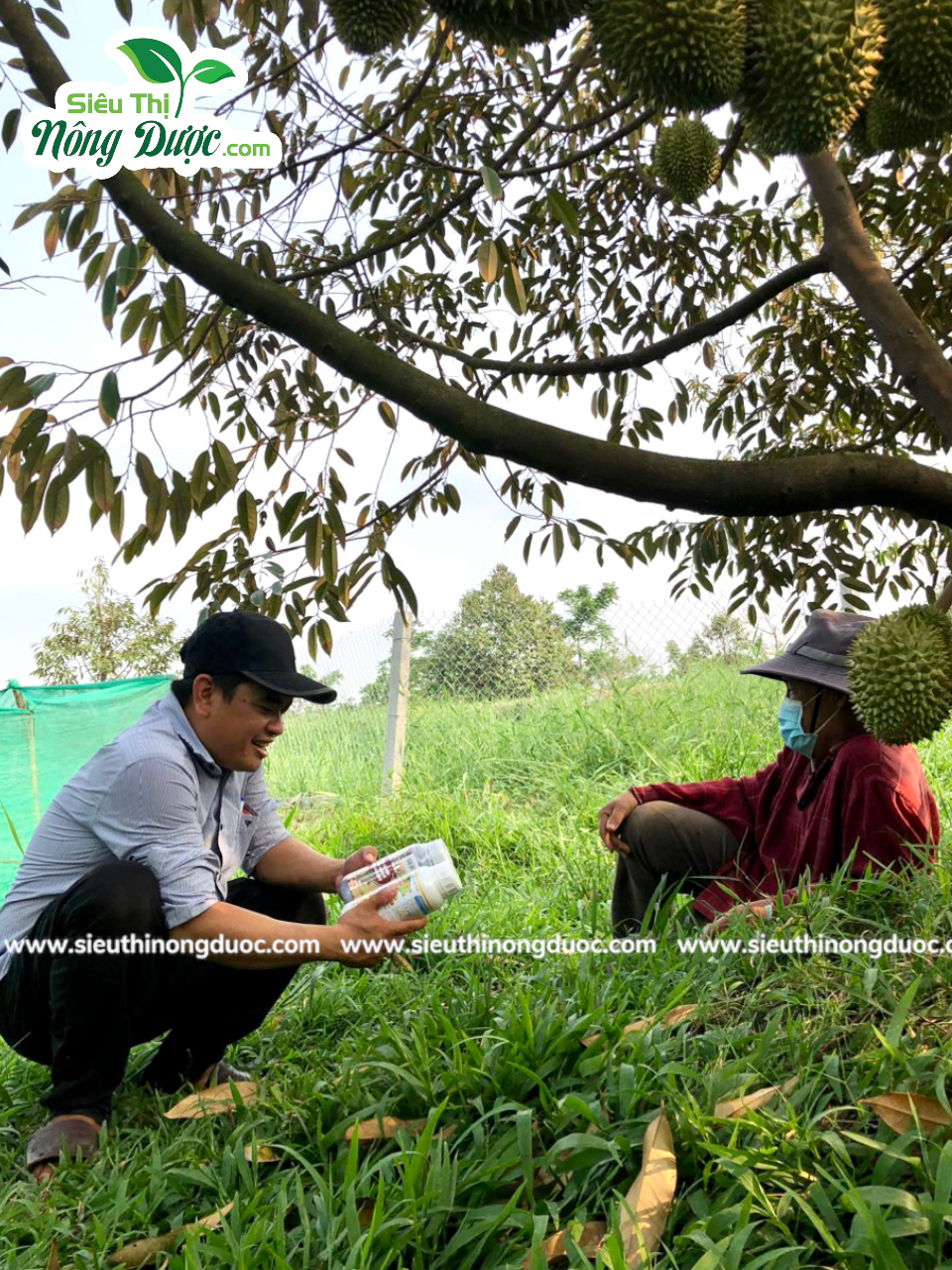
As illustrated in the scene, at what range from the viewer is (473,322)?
3.67 meters

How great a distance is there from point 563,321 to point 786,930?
226 centimetres

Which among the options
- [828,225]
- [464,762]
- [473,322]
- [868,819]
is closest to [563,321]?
[473,322]

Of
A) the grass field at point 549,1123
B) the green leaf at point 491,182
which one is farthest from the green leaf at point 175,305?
the grass field at point 549,1123

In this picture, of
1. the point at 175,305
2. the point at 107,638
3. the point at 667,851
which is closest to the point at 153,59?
the point at 175,305

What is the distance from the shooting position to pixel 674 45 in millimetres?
969

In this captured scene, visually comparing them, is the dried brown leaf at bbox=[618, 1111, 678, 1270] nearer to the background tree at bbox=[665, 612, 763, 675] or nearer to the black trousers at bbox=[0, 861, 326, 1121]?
the black trousers at bbox=[0, 861, 326, 1121]

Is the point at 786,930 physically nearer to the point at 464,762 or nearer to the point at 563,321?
the point at 563,321

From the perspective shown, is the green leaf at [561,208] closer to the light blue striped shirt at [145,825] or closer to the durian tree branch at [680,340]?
the durian tree branch at [680,340]

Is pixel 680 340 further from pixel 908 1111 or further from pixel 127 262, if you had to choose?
pixel 908 1111

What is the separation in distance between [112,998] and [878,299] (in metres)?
1.99

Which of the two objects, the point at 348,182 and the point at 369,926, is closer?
the point at 369,926

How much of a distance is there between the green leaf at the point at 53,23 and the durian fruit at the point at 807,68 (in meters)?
1.81

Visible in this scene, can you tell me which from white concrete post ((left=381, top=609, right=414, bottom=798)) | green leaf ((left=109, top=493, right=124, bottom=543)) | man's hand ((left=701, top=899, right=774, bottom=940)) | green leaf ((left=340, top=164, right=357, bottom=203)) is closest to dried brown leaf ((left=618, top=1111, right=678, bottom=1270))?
man's hand ((left=701, top=899, right=774, bottom=940))

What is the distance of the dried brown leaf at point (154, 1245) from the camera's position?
5.72 ft
